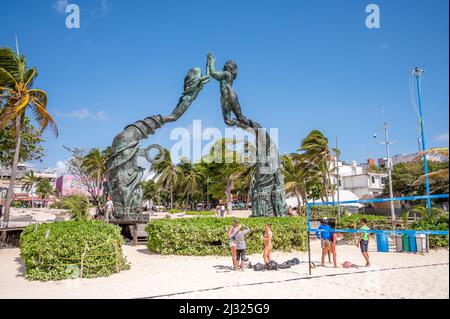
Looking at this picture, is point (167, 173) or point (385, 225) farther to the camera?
point (167, 173)

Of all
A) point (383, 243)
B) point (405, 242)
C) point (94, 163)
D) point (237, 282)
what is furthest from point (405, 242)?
point (94, 163)

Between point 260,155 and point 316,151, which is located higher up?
point 316,151

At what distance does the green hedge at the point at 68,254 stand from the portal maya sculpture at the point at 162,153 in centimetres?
733

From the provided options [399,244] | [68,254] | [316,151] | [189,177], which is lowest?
[399,244]

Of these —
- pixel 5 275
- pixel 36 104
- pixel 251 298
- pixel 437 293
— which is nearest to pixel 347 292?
pixel 437 293

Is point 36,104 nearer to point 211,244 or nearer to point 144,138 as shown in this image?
point 144,138

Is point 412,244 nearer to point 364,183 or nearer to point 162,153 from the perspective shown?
point 162,153

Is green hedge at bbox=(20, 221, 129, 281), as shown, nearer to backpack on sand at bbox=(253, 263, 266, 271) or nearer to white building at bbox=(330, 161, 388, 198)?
backpack on sand at bbox=(253, 263, 266, 271)

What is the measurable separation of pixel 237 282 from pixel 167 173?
4954 cm

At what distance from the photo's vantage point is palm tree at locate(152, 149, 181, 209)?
2266 inches

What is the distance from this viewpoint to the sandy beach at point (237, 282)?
770cm

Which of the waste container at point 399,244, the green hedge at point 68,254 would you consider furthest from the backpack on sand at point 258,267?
the waste container at point 399,244

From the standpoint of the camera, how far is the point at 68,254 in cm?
955

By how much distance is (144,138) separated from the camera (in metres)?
18.8
